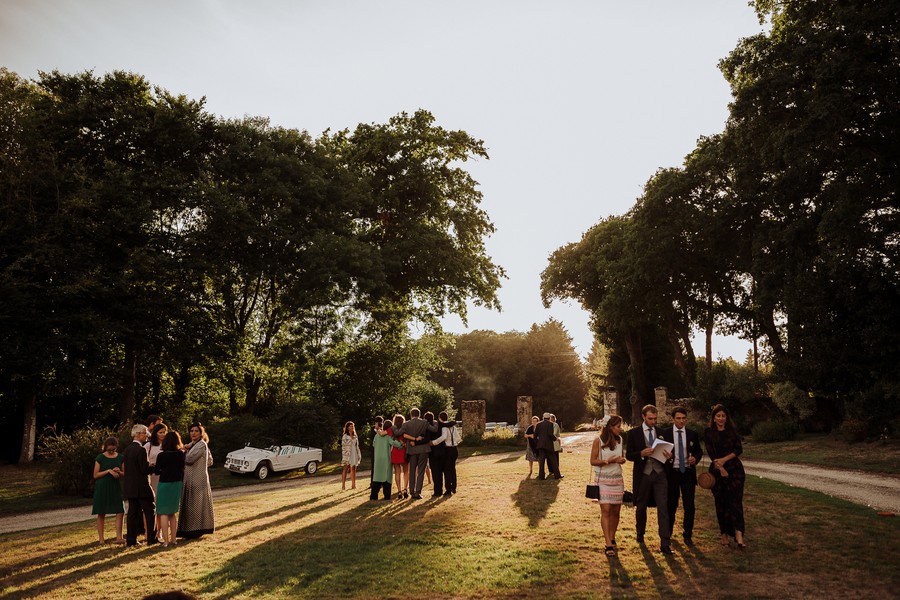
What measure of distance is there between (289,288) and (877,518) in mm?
23735

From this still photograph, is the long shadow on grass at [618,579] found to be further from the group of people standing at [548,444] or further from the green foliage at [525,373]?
the green foliage at [525,373]

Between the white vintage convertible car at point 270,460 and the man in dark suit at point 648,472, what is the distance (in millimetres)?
18174

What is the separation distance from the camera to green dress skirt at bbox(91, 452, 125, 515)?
35.7 ft

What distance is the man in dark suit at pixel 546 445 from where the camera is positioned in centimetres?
1772

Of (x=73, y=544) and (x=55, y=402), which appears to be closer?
(x=73, y=544)

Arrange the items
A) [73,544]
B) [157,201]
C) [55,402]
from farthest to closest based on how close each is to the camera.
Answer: [55,402] → [157,201] → [73,544]

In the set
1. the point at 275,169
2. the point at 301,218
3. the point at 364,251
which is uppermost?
the point at 275,169

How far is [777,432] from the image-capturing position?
31453 millimetres

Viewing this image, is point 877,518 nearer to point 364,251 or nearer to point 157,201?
point 364,251

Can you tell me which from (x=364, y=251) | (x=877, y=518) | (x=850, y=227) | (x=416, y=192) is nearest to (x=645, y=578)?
(x=877, y=518)

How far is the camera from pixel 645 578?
7.86 m

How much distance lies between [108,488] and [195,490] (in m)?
1.55

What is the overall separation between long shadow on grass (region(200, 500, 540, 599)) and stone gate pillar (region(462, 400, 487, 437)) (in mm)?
24760

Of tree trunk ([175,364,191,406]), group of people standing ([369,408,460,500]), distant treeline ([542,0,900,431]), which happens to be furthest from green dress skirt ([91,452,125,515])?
tree trunk ([175,364,191,406])
